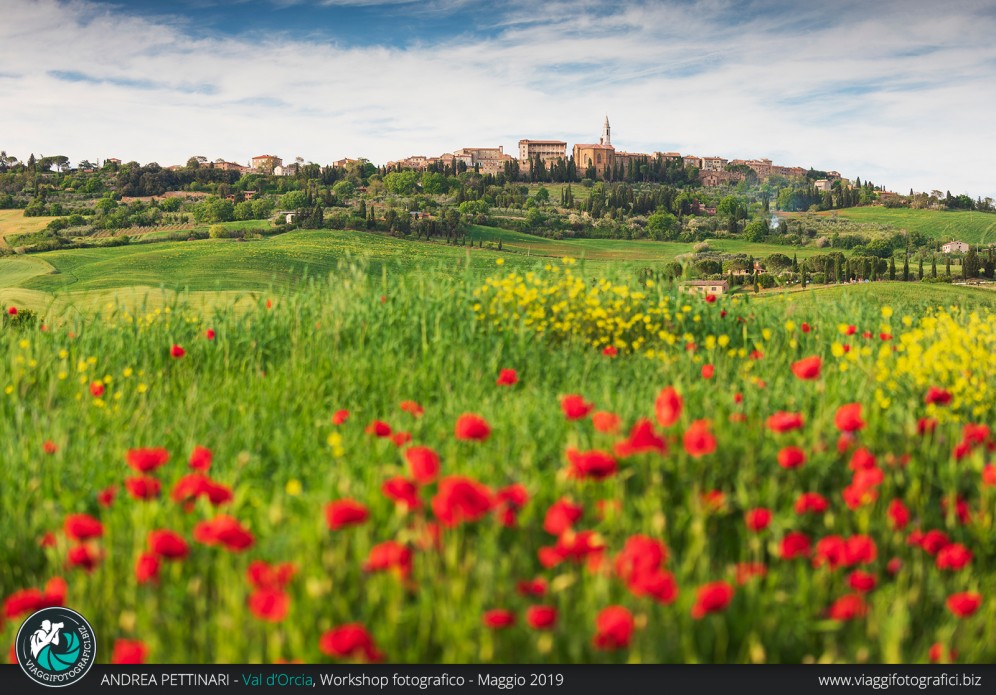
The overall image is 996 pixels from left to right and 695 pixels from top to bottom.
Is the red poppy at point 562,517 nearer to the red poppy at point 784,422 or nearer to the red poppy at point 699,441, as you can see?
the red poppy at point 699,441

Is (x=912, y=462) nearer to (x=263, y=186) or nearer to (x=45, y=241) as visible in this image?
(x=45, y=241)

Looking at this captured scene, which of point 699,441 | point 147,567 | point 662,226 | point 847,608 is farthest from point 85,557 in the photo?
point 662,226

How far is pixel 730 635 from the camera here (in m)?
2.92

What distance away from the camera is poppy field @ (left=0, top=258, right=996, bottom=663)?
266 centimetres

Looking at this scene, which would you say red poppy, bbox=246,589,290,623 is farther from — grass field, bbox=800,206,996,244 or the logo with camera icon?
grass field, bbox=800,206,996,244

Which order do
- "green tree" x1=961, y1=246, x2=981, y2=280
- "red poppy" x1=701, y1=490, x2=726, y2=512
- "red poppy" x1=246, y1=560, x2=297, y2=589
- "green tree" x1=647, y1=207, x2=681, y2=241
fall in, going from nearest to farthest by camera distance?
"red poppy" x1=246, y1=560, x2=297, y2=589
"red poppy" x1=701, y1=490, x2=726, y2=512
"green tree" x1=961, y1=246, x2=981, y2=280
"green tree" x1=647, y1=207, x2=681, y2=241

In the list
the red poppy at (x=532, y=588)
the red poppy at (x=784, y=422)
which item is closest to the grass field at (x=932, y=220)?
the red poppy at (x=784, y=422)

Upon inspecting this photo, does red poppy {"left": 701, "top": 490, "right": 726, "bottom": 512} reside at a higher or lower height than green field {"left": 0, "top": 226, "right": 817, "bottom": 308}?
lower

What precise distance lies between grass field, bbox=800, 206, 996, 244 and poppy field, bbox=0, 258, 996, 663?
45.5 m

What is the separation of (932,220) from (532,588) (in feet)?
191

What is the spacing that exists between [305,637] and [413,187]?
2045 inches

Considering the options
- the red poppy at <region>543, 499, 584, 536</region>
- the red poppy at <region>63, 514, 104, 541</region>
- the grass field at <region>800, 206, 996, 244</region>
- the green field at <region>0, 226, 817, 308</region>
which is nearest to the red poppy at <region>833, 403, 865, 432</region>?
the red poppy at <region>543, 499, 584, 536</region>

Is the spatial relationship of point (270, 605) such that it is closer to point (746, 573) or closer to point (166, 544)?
point (166, 544)

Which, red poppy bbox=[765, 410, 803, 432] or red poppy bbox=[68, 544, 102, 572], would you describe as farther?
red poppy bbox=[765, 410, 803, 432]
